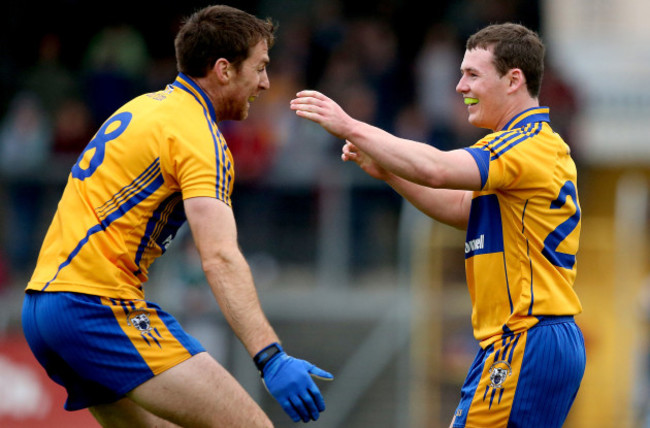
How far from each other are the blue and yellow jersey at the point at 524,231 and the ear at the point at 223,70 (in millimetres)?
1346

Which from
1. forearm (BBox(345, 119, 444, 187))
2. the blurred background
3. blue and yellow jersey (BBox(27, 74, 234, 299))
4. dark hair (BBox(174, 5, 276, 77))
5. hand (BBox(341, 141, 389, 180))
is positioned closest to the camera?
forearm (BBox(345, 119, 444, 187))

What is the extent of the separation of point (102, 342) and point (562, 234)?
7.61 feet

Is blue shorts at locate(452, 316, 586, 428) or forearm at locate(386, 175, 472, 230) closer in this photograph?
blue shorts at locate(452, 316, 586, 428)

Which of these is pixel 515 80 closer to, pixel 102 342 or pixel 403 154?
pixel 403 154

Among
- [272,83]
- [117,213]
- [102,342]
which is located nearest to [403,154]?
[117,213]

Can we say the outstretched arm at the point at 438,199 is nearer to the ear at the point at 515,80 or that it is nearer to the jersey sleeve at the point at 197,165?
the ear at the point at 515,80

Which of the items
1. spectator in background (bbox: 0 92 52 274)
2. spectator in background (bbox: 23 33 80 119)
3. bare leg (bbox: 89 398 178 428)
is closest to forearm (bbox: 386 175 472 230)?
bare leg (bbox: 89 398 178 428)

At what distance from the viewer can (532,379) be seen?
4938mm

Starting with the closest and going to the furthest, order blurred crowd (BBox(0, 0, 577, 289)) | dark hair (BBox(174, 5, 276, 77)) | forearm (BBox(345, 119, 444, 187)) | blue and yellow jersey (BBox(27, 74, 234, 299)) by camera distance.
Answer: forearm (BBox(345, 119, 444, 187)) → blue and yellow jersey (BBox(27, 74, 234, 299)) → dark hair (BBox(174, 5, 276, 77)) → blurred crowd (BBox(0, 0, 577, 289))

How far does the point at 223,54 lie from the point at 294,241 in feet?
23.6

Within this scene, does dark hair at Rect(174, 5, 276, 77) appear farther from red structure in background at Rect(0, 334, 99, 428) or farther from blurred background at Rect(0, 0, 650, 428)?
red structure in background at Rect(0, 334, 99, 428)

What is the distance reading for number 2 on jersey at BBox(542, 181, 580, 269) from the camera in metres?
5.02

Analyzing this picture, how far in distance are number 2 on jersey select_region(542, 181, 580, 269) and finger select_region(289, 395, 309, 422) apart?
4.57ft

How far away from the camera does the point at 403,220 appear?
11.8m
